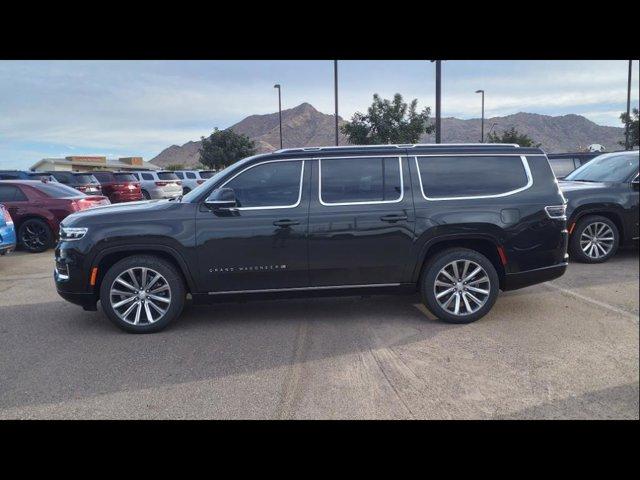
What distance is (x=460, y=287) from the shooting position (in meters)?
5.04

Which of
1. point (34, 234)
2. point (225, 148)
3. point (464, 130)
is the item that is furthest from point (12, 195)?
point (225, 148)

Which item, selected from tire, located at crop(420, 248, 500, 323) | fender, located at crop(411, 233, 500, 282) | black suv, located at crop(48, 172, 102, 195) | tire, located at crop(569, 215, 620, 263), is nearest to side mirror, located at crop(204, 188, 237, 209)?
fender, located at crop(411, 233, 500, 282)

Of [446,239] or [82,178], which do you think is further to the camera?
[82,178]

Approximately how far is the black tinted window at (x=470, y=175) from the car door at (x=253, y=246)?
140 centimetres

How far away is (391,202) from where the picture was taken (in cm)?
502

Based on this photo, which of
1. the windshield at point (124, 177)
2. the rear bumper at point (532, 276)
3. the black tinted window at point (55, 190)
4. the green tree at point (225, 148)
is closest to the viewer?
the rear bumper at point (532, 276)

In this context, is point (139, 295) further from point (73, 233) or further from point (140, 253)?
point (73, 233)

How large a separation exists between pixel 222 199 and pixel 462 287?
2707 millimetres

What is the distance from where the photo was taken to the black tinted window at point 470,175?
5.10 metres

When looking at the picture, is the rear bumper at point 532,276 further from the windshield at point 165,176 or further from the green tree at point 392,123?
the windshield at point 165,176

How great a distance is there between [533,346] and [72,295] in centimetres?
462

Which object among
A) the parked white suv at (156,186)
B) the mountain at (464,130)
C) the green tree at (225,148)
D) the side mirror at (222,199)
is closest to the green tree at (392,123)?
the mountain at (464,130)

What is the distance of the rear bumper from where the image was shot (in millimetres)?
5090
